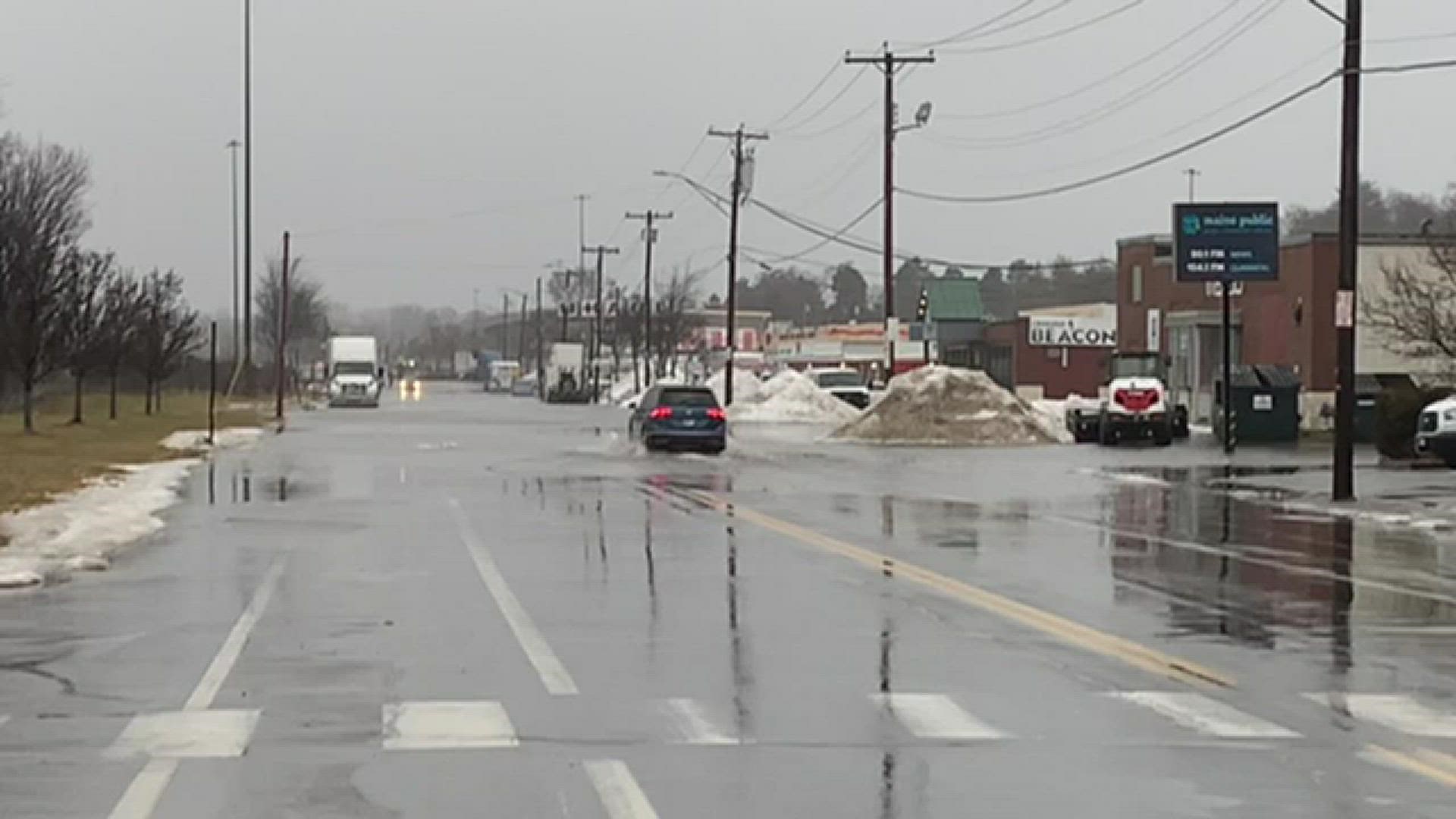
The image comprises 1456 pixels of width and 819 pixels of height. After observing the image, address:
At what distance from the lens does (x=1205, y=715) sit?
10.6m

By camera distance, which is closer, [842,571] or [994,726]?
[994,726]

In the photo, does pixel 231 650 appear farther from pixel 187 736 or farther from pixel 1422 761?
pixel 1422 761

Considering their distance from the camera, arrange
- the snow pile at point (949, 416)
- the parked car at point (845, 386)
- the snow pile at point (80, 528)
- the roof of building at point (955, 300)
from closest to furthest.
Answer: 1. the snow pile at point (80, 528)
2. the snow pile at point (949, 416)
3. the parked car at point (845, 386)
4. the roof of building at point (955, 300)

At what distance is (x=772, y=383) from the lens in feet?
244

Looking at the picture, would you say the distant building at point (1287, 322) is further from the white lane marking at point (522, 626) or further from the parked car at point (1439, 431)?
the white lane marking at point (522, 626)

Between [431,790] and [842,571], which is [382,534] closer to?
[842,571]

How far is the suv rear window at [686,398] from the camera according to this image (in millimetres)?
43438

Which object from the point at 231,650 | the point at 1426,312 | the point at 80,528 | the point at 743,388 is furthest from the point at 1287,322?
the point at 231,650

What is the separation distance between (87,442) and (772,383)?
3331 cm

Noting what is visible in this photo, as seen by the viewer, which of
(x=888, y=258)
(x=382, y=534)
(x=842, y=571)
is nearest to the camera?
(x=842, y=571)

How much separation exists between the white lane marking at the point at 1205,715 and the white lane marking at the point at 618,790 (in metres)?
3.12

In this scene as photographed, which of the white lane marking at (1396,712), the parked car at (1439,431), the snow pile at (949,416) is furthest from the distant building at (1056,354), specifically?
the white lane marking at (1396,712)

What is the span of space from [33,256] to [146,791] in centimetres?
4893

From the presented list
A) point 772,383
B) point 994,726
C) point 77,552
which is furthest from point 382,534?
point 772,383
